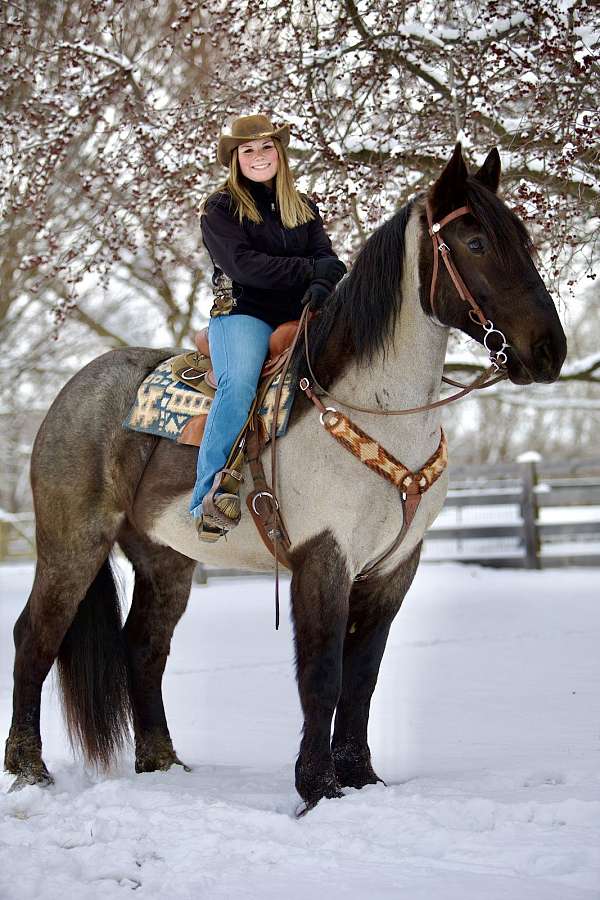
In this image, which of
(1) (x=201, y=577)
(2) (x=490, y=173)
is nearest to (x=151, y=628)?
(2) (x=490, y=173)

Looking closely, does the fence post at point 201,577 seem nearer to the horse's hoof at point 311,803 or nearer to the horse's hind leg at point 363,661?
the horse's hind leg at point 363,661

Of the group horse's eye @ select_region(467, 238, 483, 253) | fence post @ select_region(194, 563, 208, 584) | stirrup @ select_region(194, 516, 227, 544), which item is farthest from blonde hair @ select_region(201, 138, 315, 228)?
fence post @ select_region(194, 563, 208, 584)

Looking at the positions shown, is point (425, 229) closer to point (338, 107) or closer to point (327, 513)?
point (327, 513)

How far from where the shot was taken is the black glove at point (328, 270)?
393 cm

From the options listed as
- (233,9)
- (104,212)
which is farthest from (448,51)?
(104,212)

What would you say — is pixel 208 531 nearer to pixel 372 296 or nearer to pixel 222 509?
pixel 222 509

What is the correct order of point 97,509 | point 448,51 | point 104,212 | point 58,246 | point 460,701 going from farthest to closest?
point 58,246, point 104,212, point 448,51, point 460,701, point 97,509

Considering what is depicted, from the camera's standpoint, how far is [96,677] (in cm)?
445

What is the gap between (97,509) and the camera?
14.8 ft

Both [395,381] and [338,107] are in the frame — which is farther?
[338,107]

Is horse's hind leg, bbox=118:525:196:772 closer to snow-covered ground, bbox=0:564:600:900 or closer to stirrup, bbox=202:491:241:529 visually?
snow-covered ground, bbox=0:564:600:900

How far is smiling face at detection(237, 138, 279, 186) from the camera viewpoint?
4.12m

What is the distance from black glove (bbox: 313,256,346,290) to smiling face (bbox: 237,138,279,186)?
48cm

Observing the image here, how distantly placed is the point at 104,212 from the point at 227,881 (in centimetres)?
723
